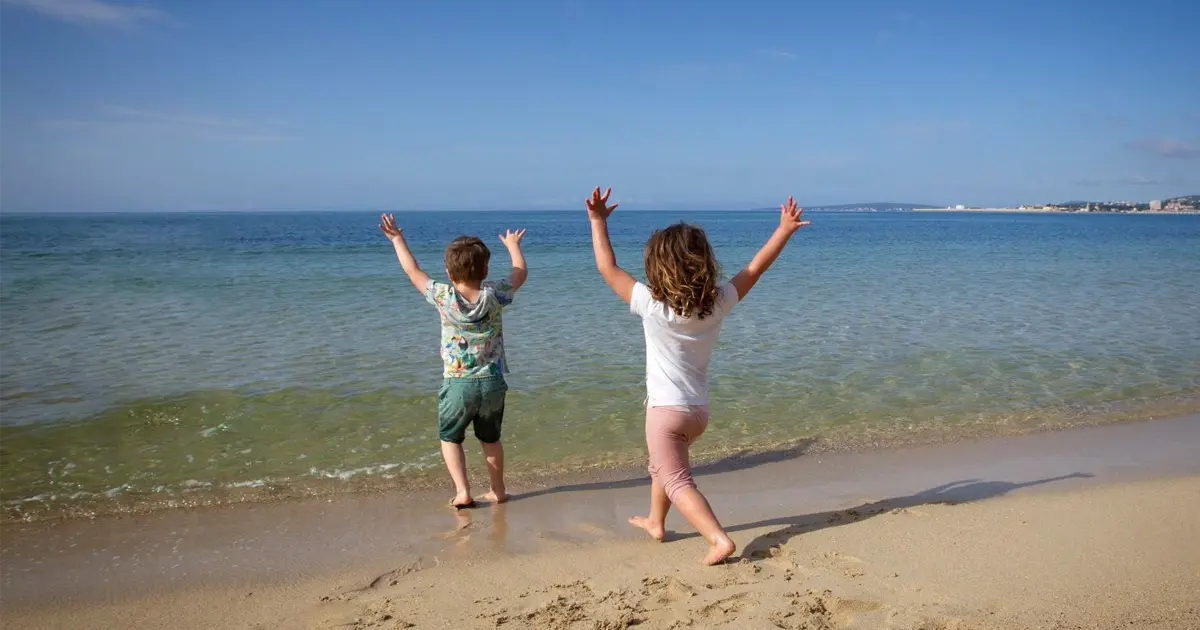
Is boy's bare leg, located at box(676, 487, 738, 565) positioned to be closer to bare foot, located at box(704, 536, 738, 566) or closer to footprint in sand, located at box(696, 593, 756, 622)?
bare foot, located at box(704, 536, 738, 566)

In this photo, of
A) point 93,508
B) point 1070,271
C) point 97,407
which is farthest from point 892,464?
point 1070,271

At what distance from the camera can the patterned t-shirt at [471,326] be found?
4.57 metres

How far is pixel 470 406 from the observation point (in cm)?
471

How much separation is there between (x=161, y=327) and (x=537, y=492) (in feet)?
30.1

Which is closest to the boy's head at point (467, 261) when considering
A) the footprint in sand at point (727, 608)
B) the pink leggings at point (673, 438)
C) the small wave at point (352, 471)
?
the pink leggings at point (673, 438)

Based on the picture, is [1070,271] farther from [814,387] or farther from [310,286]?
[310,286]

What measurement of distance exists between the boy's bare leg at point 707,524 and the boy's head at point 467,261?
1774 mm

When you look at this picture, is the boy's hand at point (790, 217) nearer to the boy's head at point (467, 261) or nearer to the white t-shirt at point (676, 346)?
the white t-shirt at point (676, 346)

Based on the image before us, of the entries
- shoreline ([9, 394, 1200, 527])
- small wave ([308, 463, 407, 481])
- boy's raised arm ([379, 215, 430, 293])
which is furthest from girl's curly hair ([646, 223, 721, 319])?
small wave ([308, 463, 407, 481])

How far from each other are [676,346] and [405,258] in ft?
6.11

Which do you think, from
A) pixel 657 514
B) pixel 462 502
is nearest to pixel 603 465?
pixel 462 502

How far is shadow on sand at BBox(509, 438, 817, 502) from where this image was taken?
5340 mm

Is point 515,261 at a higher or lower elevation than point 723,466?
higher

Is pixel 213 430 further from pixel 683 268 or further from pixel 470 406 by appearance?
pixel 683 268
